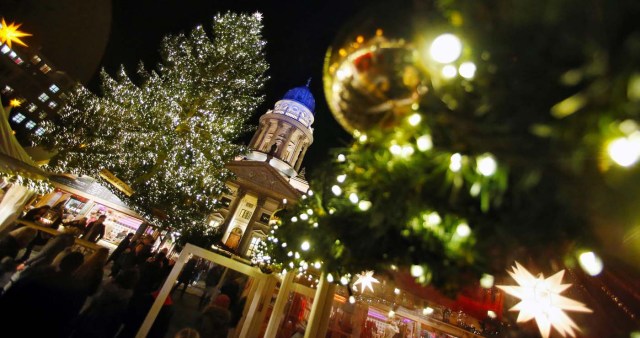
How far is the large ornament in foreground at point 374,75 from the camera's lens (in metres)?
1.63

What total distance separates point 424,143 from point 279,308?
20.8 ft

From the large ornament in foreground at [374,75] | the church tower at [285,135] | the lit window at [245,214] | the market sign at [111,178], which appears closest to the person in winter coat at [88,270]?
the large ornament in foreground at [374,75]

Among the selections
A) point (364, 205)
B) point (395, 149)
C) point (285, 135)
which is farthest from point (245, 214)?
point (395, 149)

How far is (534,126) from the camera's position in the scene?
127cm

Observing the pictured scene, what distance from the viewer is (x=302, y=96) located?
52.1 meters

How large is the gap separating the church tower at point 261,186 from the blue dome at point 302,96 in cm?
476

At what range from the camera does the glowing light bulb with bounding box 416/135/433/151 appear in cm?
173

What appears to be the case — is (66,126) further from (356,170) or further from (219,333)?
(356,170)

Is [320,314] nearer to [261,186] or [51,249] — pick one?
[51,249]

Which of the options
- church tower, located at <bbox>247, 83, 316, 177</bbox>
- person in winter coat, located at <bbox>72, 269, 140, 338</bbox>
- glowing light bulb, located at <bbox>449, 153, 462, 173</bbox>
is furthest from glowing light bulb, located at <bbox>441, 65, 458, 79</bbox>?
church tower, located at <bbox>247, 83, 316, 177</bbox>

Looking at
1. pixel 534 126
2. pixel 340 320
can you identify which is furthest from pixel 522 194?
pixel 340 320

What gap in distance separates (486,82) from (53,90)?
96734 millimetres

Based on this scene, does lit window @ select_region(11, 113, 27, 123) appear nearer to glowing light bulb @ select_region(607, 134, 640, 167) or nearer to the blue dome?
the blue dome

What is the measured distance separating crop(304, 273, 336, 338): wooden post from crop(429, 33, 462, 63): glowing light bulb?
12.6ft
